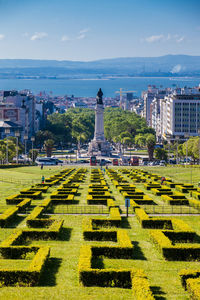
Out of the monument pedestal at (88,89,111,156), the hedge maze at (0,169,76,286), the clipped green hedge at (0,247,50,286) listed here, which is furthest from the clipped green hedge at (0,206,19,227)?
the monument pedestal at (88,89,111,156)

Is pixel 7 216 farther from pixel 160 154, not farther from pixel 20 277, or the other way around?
pixel 160 154

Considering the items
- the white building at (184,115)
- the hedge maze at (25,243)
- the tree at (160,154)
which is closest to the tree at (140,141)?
the white building at (184,115)

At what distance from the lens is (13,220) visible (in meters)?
37.8

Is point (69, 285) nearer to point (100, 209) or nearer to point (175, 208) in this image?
point (100, 209)

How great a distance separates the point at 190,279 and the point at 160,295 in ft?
5.51

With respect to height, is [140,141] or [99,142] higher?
[99,142]

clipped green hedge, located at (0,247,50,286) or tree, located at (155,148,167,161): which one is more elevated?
clipped green hedge, located at (0,247,50,286)

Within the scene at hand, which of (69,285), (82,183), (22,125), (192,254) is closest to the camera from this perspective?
(69,285)

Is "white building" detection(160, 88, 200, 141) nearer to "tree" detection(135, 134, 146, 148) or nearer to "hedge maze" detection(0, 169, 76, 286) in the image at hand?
"tree" detection(135, 134, 146, 148)

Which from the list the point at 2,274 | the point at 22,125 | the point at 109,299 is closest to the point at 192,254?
the point at 109,299

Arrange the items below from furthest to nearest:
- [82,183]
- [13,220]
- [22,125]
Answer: [22,125], [82,183], [13,220]

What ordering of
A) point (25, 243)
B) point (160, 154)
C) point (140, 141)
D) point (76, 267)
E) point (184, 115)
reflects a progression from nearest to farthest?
point (76, 267)
point (25, 243)
point (160, 154)
point (140, 141)
point (184, 115)

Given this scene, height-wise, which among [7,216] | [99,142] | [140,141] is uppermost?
[99,142]

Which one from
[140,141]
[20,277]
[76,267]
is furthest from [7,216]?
[140,141]
